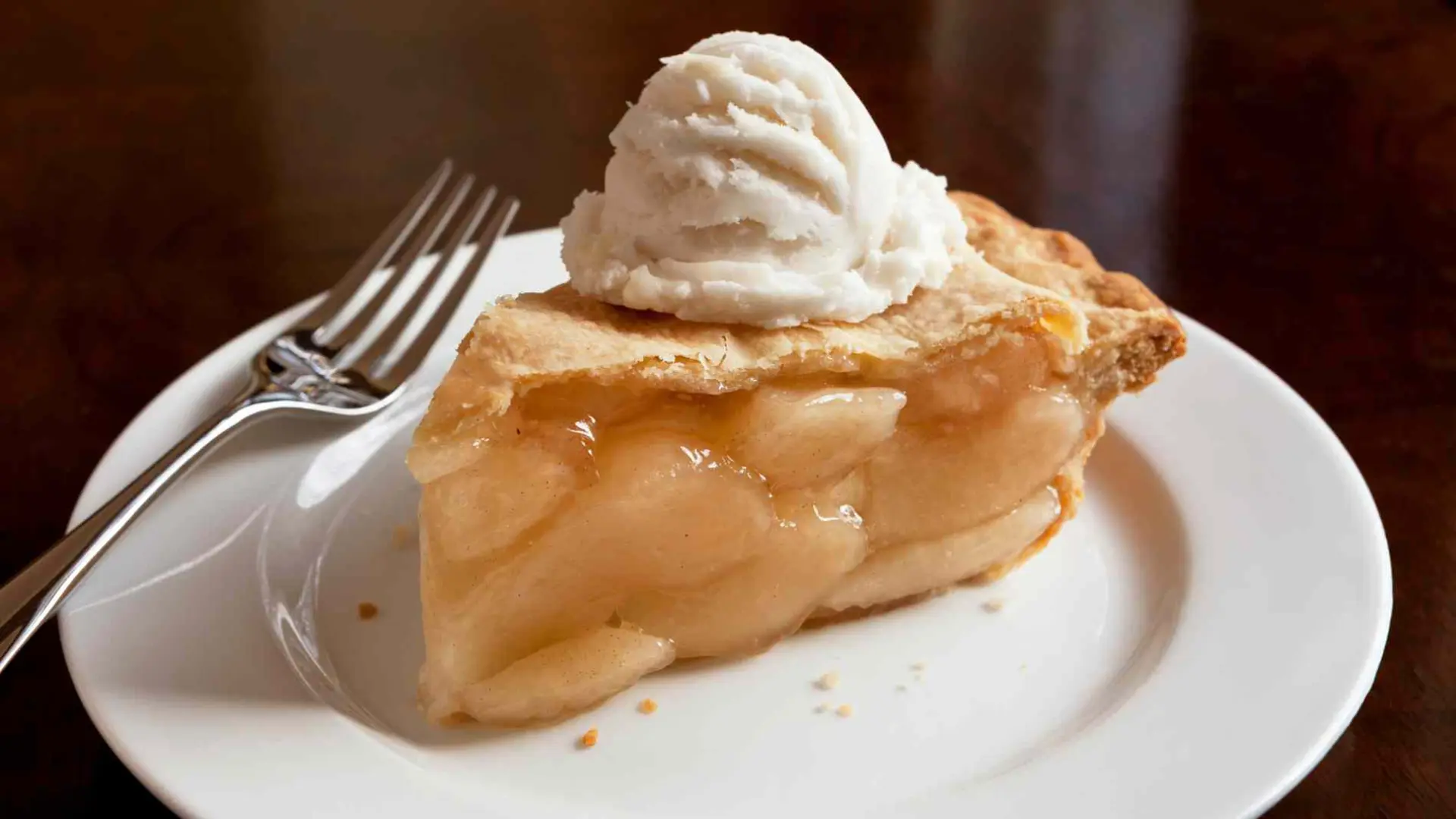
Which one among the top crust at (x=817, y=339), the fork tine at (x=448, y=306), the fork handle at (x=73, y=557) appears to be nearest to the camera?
the fork handle at (x=73, y=557)

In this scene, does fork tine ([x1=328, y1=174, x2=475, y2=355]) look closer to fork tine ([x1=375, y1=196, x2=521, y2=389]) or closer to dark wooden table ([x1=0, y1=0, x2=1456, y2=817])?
fork tine ([x1=375, y1=196, x2=521, y2=389])

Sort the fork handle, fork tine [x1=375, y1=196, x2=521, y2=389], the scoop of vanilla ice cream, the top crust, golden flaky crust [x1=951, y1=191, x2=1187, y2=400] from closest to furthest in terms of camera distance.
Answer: the fork handle
the top crust
the scoop of vanilla ice cream
golden flaky crust [x1=951, y1=191, x2=1187, y2=400]
fork tine [x1=375, y1=196, x2=521, y2=389]

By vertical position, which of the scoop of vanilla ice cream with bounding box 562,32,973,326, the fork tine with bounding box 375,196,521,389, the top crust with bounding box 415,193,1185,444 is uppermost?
the scoop of vanilla ice cream with bounding box 562,32,973,326

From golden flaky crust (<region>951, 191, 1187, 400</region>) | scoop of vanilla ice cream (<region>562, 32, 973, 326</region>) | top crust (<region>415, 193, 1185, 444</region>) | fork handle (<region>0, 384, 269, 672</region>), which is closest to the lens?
fork handle (<region>0, 384, 269, 672</region>)

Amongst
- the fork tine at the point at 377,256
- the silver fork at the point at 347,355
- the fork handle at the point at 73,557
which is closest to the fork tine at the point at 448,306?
the silver fork at the point at 347,355

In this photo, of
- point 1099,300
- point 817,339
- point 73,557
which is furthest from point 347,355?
point 1099,300

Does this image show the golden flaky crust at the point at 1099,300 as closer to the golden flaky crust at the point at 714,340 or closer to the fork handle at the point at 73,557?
the golden flaky crust at the point at 714,340

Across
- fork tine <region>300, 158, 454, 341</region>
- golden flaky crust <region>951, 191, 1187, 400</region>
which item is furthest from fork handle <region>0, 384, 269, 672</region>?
golden flaky crust <region>951, 191, 1187, 400</region>

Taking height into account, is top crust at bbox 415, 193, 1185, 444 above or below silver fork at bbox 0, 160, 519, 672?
above
